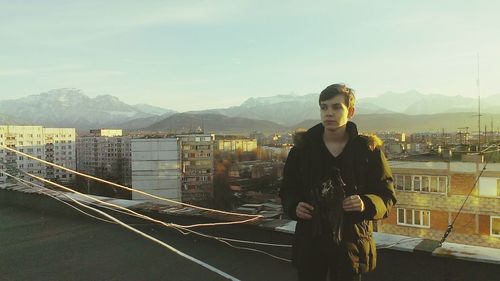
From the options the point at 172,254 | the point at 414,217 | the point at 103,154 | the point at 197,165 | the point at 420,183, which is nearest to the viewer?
the point at 172,254

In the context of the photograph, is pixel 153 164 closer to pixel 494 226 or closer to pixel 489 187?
pixel 489 187

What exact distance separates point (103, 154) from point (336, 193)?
9173 cm

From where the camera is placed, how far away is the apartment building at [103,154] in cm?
8038

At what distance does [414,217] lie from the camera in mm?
19969

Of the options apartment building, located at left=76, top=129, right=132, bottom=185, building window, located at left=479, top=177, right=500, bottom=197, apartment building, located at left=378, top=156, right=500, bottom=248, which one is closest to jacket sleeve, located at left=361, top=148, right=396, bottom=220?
apartment building, located at left=378, top=156, right=500, bottom=248

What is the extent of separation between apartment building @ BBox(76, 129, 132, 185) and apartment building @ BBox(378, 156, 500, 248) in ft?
212

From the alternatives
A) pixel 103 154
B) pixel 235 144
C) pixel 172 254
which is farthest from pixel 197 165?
pixel 172 254

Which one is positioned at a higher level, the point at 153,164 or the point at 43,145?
the point at 43,145

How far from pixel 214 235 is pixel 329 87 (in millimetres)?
2037

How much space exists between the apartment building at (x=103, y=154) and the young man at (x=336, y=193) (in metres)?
78.9

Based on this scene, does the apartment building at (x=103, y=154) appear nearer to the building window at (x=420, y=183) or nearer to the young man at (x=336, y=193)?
the building window at (x=420, y=183)

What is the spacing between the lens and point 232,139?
277 ft

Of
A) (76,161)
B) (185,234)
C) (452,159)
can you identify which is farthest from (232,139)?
(185,234)

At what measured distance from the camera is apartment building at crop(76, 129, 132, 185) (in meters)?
80.4
